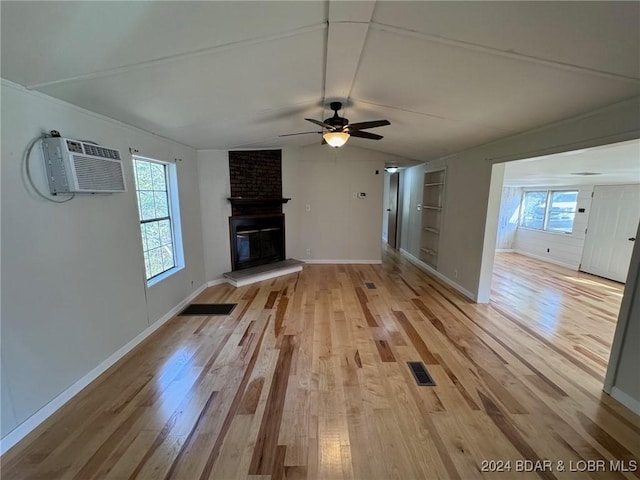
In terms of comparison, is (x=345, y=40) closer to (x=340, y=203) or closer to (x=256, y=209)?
(x=256, y=209)

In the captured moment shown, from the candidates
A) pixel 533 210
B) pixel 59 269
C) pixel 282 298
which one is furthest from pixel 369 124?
pixel 533 210

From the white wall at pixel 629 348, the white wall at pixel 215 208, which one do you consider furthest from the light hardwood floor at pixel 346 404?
the white wall at pixel 215 208

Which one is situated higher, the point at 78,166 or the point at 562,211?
the point at 78,166

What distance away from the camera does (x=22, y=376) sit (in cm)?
168

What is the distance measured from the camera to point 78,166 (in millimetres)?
1911

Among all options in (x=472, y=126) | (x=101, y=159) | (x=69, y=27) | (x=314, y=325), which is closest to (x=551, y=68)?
(x=472, y=126)

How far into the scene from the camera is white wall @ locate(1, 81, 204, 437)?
1.62 meters

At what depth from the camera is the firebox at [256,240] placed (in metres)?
4.79

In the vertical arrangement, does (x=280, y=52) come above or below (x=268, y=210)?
above

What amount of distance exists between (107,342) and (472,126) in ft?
14.2

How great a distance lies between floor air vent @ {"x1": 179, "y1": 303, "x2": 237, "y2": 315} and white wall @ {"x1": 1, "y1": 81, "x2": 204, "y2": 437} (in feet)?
2.11

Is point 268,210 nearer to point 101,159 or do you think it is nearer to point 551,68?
point 101,159

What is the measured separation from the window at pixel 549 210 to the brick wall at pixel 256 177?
6755 millimetres

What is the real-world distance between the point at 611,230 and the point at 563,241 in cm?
95
